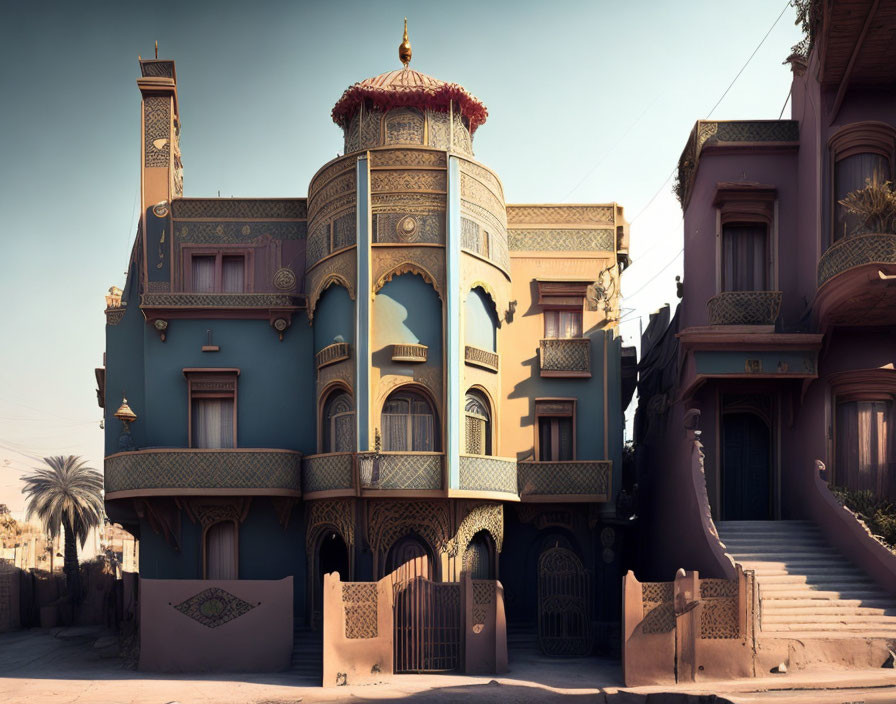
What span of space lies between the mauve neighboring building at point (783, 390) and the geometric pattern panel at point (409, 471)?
5.18 m

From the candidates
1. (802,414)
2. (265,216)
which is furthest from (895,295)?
(265,216)

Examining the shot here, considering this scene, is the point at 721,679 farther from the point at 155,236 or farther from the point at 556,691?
the point at 155,236

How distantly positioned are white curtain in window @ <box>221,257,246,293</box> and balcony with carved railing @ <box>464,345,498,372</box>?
6144 mm

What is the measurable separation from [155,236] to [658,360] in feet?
42.8

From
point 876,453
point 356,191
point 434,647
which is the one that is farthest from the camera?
point 356,191

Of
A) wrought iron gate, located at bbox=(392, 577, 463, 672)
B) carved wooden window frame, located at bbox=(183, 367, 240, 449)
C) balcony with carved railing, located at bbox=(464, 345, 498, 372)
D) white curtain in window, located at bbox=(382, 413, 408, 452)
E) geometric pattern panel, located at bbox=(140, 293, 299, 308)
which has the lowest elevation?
wrought iron gate, located at bbox=(392, 577, 463, 672)

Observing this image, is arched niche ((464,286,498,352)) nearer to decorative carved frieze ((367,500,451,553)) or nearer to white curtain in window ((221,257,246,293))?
decorative carved frieze ((367,500,451,553))

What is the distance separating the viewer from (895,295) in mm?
18016

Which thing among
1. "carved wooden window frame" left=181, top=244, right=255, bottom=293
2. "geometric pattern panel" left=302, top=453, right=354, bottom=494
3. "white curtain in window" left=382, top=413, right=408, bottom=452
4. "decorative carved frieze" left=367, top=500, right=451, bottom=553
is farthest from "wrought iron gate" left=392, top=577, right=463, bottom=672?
"carved wooden window frame" left=181, top=244, right=255, bottom=293

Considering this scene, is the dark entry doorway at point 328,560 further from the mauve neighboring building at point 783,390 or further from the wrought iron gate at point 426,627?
the mauve neighboring building at point 783,390

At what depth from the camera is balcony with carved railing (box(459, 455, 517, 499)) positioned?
64.2 ft

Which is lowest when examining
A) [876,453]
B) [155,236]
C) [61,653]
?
[61,653]

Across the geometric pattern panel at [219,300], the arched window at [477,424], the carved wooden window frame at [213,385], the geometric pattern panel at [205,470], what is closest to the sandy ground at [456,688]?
the geometric pattern panel at [205,470]

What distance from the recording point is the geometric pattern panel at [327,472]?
19609 mm
